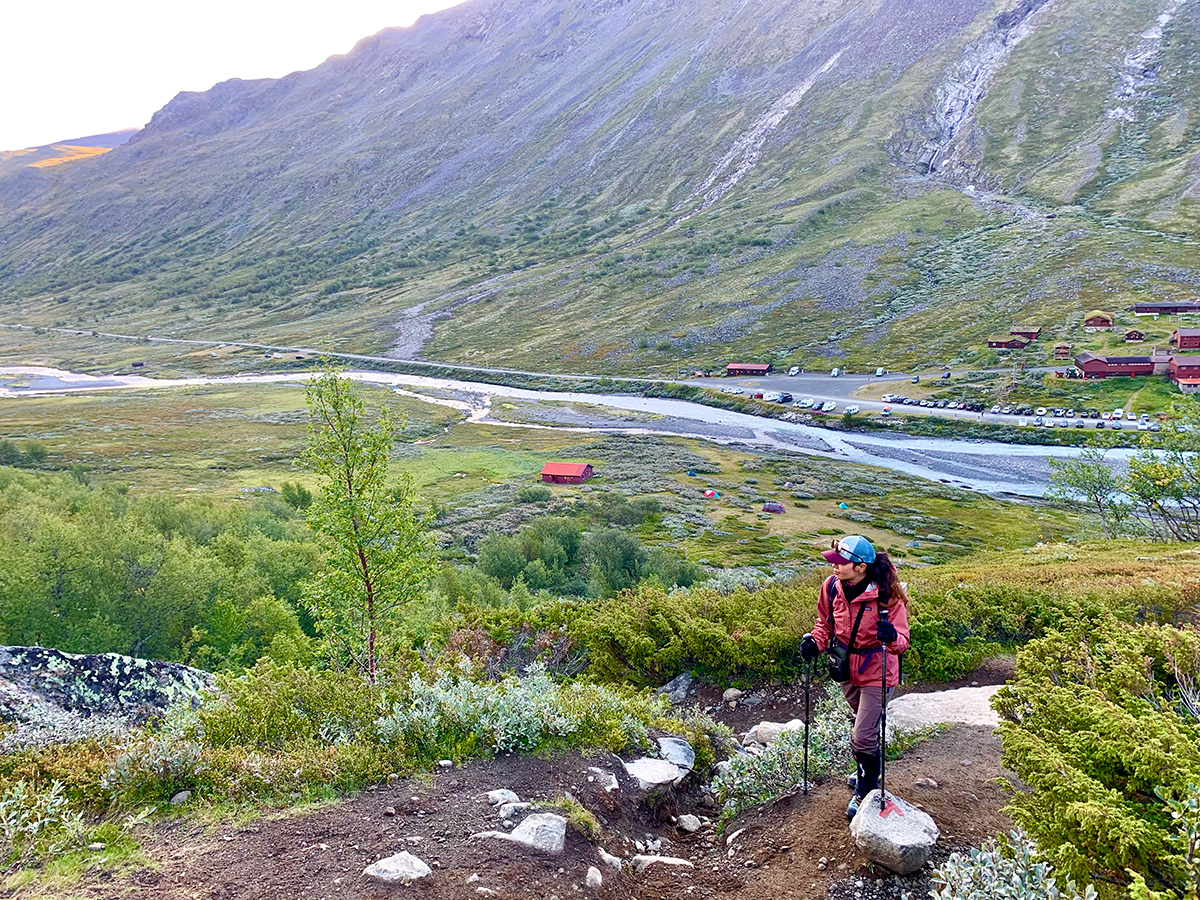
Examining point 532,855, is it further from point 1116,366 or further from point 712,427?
point 1116,366

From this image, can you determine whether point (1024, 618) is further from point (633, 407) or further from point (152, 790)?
point (633, 407)

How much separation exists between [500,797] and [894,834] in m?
4.34

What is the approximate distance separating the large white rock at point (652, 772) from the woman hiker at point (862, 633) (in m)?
2.54

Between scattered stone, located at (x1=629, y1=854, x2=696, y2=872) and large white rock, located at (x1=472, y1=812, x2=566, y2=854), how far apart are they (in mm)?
963

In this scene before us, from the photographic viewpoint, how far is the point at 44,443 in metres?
94.6

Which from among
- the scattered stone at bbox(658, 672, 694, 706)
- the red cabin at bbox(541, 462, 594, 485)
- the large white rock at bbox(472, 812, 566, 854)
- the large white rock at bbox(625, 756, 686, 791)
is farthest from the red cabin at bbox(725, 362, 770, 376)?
the large white rock at bbox(472, 812, 566, 854)

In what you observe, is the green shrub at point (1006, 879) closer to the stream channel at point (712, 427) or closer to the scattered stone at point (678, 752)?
the scattered stone at point (678, 752)

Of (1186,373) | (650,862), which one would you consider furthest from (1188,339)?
(650,862)

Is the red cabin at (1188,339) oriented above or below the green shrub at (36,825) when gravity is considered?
below

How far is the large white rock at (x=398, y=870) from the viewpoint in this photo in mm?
6530

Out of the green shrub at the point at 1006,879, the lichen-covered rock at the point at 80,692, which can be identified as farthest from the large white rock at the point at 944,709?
the lichen-covered rock at the point at 80,692

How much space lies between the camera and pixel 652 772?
31.2 feet

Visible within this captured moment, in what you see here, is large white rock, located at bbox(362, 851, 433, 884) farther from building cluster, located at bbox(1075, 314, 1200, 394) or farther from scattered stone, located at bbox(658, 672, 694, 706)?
building cluster, located at bbox(1075, 314, 1200, 394)

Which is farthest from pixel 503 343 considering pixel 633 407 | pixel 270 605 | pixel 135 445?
pixel 270 605
